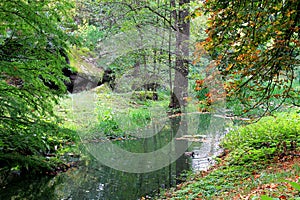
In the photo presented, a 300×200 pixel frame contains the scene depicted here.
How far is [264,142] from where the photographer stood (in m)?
6.00

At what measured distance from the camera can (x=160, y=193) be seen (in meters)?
4.80

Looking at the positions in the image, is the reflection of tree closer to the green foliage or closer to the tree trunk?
the tree trunk

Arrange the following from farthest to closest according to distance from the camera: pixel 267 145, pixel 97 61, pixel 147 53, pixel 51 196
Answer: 1. pixel 97 61
2. pixel 147 53
3. pixel 267 145
4. pixel 51 196

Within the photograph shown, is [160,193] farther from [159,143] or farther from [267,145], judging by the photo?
[159,143]

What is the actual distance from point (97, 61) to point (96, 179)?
1177cm

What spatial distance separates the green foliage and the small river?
2.21 feet

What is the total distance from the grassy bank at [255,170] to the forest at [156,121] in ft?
0.07

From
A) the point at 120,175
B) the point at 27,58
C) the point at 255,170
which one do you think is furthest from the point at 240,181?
the point at 27,58

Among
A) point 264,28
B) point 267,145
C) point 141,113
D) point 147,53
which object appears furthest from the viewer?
point 147,53

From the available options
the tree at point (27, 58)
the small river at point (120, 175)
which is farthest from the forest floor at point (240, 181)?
the tree at point (27, 58)

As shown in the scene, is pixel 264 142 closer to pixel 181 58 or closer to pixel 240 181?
pixel 240 181

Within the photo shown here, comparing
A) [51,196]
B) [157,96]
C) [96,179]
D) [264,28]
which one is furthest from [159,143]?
[157,96]

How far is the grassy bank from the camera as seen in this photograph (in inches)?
147

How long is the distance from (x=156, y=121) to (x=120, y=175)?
6109 mm
